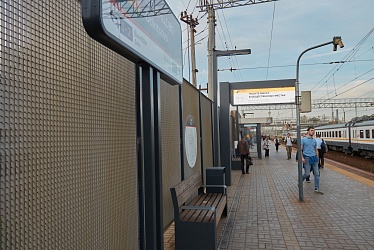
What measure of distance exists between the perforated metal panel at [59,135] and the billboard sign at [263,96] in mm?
7991

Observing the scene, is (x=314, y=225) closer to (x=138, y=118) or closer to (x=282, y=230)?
(x=282, y=230)

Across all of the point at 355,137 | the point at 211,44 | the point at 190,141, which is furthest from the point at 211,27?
the point at 355,137

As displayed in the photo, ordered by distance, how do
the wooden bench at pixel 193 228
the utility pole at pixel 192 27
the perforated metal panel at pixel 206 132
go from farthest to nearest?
the utility pole at pixel 192 27, the perforated metal panel at pixel 206 132, the wooden bench at pixel 193 228

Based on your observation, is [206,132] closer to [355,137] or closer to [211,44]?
[211,44]

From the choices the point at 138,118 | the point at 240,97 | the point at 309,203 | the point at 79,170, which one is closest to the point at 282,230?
the point at 309,203

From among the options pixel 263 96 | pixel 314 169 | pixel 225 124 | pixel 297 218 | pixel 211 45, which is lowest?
pixel 297 218

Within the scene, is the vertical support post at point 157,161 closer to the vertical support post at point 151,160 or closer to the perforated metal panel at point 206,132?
the vertical support post at point 151,160

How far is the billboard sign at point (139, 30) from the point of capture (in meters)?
1.72

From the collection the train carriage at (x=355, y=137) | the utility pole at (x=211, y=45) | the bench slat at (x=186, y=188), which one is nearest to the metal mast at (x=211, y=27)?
the utility pole at (x=211, y=45)

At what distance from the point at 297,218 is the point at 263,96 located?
5.24 meters

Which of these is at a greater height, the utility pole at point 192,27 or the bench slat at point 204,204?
the utility pole at point 192,27

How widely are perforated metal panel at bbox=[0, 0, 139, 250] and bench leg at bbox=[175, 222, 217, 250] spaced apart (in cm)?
118

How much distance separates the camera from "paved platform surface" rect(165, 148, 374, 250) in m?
4.78

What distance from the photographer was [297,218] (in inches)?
240
